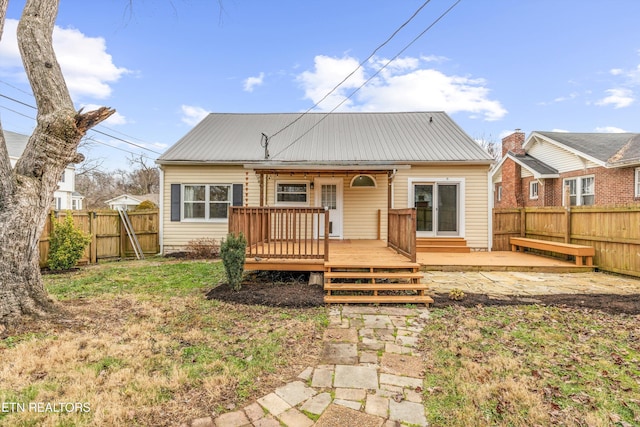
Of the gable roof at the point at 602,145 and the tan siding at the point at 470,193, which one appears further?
the gable roof at the point at 602,145

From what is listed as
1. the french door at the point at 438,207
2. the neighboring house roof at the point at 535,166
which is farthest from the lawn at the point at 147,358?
the neighboring house roof at the point at 535,166

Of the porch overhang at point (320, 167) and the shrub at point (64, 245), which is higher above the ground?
the porch overhang at point (320, 167)

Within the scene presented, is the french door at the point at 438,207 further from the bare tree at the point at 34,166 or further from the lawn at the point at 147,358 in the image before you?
the bare tree at the point at 34,166

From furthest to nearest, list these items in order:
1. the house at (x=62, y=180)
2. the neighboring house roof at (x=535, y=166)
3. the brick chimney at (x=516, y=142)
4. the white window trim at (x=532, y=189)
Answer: the house at (x=62, y=180) < the brick chimney at (x=516, y=142) < the white window trim at (x=532, y=189) < the neighboring house roof at (x=535, y=166)

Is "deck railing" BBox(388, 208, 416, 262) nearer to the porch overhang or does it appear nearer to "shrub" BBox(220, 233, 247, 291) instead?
the porch overhang

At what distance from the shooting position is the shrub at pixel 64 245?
7480mm

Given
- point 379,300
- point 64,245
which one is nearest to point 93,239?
point 64,245

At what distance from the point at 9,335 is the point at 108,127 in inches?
904

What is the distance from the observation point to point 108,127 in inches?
852

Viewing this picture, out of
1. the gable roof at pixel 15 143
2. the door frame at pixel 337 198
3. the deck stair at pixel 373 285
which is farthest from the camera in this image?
the gable roof at pixel 15 143

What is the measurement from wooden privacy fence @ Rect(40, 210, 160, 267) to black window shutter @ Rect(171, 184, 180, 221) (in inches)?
34.5

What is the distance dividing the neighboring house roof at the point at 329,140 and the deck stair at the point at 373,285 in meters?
4.03

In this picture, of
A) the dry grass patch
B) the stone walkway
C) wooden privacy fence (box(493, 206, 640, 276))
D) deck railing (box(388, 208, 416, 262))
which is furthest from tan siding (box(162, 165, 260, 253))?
wooden privacy fence (box(493, 206, 640, 276))

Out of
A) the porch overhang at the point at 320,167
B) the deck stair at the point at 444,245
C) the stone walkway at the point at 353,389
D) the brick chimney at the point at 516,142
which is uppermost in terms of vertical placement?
the brick chimney at the point at 516,142
